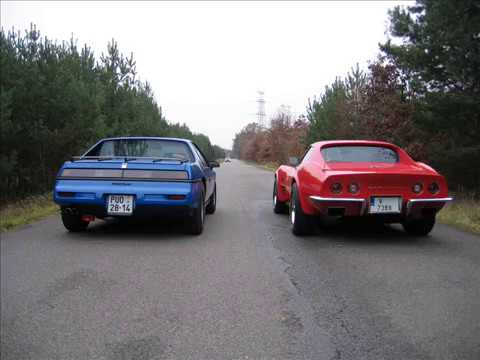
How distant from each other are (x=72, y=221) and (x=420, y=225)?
4.89 metres

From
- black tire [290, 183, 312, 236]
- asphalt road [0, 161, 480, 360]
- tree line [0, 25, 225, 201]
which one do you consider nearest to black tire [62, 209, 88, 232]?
asphalt road [0, 161, 480, 360]

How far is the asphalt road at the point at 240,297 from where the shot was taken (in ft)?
9.14

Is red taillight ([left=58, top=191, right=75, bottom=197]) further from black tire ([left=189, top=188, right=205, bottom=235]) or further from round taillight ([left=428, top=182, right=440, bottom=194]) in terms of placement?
round taillight ([left=428, top=182, right=440, bottom=194])

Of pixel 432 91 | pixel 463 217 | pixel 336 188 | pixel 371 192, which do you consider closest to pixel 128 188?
pixel 336 188

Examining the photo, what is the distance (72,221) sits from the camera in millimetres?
6555

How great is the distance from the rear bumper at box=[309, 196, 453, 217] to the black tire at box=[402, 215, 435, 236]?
495 millimetres

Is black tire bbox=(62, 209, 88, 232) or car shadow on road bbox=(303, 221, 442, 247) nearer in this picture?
car shadow on road bbox=(303, 221, 442, 247)

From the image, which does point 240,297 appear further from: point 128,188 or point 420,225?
point 420,225

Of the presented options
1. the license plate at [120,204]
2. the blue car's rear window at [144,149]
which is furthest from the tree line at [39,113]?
the license plate at [120,204]

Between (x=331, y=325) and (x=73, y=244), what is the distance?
3.81m

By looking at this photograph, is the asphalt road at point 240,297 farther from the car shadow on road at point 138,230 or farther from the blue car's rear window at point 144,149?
the blue car's rear window at point 144,149

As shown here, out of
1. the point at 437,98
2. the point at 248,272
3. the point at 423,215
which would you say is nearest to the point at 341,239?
the point at 423,215

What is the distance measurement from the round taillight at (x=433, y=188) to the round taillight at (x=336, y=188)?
3.83ft

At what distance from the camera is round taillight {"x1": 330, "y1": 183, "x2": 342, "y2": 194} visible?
18.3ft
